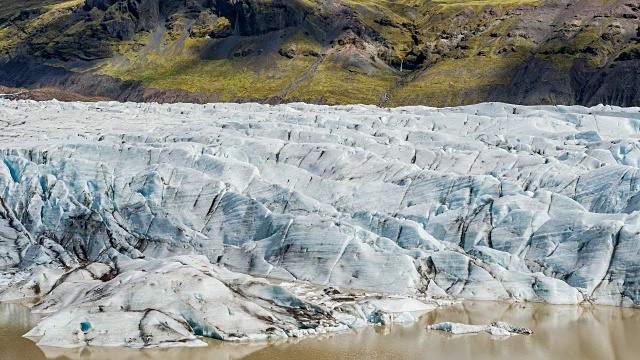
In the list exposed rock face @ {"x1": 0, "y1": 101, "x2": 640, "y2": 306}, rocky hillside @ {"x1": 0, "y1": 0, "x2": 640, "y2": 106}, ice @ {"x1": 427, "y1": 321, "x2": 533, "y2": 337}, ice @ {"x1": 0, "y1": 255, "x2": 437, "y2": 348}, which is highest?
ice @ {"x1": 0, "y1": 255, "x2": 437, "y2": 348}

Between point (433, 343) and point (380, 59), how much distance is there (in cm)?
15858

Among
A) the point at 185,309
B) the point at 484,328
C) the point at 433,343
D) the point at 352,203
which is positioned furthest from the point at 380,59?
the point at 185,309

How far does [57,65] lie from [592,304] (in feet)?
613

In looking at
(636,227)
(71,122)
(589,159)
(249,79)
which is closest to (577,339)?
(636,227)

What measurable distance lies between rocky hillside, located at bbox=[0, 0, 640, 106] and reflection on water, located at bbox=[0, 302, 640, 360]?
118 meters

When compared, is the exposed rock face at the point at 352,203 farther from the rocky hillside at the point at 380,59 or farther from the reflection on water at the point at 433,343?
the rocky hillside at the point at 380,59

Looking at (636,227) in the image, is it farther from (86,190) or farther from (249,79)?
(249,79)

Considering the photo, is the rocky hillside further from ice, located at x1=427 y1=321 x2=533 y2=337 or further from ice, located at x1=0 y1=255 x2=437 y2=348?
ice, located at x1=0 y1=255 x2=437 y2=348

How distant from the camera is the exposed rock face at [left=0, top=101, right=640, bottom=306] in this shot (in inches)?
1357

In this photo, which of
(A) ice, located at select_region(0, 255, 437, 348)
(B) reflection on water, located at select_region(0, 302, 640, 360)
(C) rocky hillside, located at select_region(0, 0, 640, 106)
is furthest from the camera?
(C) rocky hillside, located at select_region(0, 0, 640, 106)

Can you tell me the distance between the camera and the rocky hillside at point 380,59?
150500 millimetres

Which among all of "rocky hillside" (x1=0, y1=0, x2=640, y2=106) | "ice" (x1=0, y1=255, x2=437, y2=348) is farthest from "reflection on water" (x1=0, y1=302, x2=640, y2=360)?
"rocky hillside" (x1=0, y1=0, x2=640, y2=106)

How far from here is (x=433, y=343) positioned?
1066 inches

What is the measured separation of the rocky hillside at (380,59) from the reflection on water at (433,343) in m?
118
